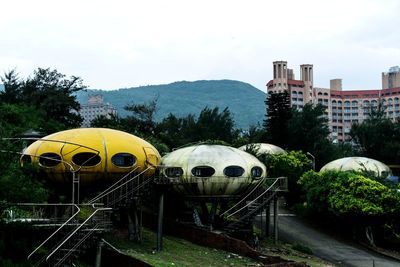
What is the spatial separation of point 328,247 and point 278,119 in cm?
4162

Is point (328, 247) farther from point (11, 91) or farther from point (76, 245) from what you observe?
point (11, 91)

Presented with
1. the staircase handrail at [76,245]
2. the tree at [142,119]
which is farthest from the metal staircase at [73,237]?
the tree at [142,119]

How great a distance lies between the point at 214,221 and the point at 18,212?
17.0 meters

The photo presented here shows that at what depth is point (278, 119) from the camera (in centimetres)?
8362

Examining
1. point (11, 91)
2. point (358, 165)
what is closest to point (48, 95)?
point (11, 91)

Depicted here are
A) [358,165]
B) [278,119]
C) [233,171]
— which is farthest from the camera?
[278,119]

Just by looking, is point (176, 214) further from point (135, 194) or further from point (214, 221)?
point (135, 194)

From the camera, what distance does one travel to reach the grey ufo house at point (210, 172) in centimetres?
3928

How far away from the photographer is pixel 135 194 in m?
34.0

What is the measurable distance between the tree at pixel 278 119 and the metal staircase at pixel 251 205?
3923cm

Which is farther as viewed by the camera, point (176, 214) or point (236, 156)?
point (176, 214)

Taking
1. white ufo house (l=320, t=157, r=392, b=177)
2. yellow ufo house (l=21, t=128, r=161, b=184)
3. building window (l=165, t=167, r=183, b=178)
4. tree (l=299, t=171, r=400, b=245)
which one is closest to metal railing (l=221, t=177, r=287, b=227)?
building window (l=165, t=167, r=183, b=178)

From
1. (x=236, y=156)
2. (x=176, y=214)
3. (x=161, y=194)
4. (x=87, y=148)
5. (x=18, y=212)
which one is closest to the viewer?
(x=18, y=212)

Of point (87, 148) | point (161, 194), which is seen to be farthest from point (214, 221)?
point (87, 148)
